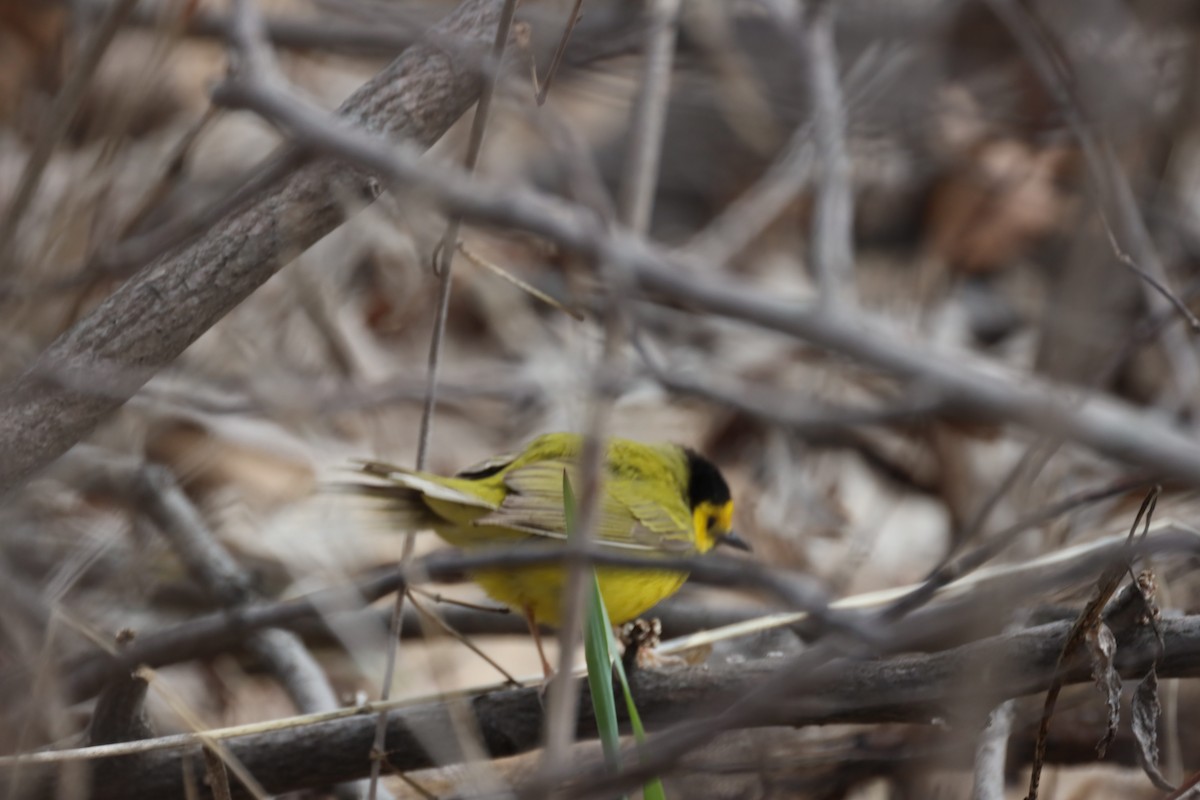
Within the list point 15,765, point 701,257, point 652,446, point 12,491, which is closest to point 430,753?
point 15,765

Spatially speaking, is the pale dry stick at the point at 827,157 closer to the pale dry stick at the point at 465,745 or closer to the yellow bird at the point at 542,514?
the yellow bird at the point at 542,514

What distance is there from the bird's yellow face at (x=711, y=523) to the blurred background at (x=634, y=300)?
0.28 metres

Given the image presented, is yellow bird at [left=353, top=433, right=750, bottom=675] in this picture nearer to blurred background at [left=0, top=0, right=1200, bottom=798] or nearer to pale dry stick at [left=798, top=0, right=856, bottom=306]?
blurred background at [left=0, top=0, right=1200, bottom=798]

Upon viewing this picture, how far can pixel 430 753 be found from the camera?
246 cm

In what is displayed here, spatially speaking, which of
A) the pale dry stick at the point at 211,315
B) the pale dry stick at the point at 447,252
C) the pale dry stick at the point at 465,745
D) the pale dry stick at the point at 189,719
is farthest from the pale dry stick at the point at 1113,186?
the pale dry stick at the point at 189,719

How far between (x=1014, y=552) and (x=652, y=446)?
4.23ft

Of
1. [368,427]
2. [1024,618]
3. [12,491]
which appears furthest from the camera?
[368,427]

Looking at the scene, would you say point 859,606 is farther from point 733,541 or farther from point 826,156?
point 826,156

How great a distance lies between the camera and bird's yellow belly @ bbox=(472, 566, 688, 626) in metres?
A: 3.32

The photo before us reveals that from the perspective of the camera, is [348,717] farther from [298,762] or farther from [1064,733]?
[1064,733]

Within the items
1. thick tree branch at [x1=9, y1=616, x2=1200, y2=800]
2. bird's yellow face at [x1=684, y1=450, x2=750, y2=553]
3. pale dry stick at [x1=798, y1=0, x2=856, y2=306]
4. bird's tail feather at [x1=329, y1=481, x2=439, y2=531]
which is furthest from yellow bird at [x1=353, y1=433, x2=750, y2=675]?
pale dry stick at [x1=798, y1=0, x2=856, y2=306]

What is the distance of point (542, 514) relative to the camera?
3.32m

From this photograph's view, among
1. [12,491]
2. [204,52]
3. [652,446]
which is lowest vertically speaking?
[12,491]

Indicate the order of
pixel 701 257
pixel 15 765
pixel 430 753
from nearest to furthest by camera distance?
pixel 15 765 → pixel 430 753 → pixel 701 257
